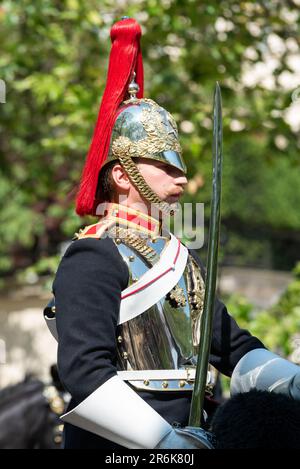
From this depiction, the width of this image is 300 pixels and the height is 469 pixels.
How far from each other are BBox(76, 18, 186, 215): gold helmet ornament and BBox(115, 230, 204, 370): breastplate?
0.49 feet

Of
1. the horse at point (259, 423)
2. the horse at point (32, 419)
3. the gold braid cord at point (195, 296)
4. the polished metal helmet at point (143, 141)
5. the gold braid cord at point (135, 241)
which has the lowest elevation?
the horse at point (32, 419)

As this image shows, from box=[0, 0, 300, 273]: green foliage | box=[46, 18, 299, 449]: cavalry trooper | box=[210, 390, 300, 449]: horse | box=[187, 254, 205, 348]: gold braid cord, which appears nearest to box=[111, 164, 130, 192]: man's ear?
box=[46, 18, 299, 449]: cavalry trooper

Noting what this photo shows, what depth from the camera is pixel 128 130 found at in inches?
92.5

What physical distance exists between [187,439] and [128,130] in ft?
2.83

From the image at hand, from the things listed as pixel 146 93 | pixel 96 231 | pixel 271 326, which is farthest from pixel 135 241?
pixel 146 93

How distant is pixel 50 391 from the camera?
4520mm

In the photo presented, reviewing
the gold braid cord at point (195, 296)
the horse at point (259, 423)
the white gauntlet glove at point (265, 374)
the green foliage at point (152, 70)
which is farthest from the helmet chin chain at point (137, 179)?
the green foliage at point (152, 70)

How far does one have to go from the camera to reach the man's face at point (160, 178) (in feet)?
7.66

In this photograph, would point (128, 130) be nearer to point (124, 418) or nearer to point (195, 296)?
point (195, 296)

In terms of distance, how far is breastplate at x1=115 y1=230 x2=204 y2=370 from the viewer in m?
2.19

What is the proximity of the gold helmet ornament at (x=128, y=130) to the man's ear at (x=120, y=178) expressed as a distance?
25 millimetres

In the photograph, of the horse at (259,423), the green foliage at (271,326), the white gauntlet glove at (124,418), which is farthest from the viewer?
the green foliage at (271,326)

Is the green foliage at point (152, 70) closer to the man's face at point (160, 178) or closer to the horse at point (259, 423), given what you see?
the man's face at point (160, 178)
